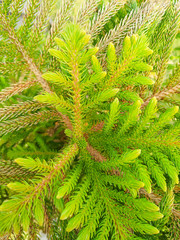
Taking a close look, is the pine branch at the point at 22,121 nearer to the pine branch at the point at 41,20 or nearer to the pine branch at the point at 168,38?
the pine branch at the point at 41,20

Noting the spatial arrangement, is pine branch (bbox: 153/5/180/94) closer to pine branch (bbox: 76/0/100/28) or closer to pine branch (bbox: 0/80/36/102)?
pine branch (bbox: 76/0/100/28)

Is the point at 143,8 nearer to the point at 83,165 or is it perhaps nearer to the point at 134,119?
the point at 134,119

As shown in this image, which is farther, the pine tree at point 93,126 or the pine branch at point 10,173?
the pine branch at point 10,173

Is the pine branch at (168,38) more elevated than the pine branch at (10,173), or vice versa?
the pine branch at (168,38)

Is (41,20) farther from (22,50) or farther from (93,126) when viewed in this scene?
(93,126)

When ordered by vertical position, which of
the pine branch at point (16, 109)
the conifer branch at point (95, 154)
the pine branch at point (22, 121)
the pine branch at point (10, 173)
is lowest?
the conifer branch at point (95, 154)

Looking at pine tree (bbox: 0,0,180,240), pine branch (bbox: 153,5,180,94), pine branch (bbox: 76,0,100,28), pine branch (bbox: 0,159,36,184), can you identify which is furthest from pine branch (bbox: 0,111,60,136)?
pine branch (bbox: 153,5,180,94)

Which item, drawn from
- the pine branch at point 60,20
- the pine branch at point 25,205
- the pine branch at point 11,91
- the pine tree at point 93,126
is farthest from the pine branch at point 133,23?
the pine branch at point 25,205

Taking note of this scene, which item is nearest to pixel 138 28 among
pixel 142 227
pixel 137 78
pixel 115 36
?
pixel 115 36

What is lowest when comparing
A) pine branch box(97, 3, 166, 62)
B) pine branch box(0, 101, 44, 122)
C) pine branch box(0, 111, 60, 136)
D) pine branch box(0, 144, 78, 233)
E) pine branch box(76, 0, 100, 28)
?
pine branch box(0, 144, 78, 233)
